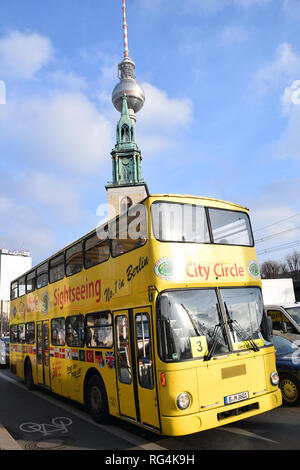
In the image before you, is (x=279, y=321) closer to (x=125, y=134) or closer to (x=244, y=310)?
(x=244, y=310)

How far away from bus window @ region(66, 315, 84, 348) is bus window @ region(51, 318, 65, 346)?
398 millimetres

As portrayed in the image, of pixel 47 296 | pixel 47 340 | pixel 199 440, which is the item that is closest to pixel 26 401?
pixel 47 340

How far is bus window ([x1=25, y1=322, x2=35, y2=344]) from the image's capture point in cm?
1202

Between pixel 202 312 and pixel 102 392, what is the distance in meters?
3.18

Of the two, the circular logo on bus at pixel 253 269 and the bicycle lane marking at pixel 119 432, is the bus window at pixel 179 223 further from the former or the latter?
the bicycle lane marking at pixel 119 432

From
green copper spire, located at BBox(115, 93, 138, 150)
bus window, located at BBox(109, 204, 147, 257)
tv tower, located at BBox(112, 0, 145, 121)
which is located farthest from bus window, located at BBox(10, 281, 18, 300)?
tv tower, located at BBox(112, 0, 145, 121)

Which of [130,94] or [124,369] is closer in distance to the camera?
[124,369]

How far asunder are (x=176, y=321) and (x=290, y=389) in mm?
3949

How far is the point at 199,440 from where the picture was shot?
5.81 m

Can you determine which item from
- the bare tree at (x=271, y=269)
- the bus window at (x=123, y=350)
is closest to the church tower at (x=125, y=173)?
the bare tree at (x=271, y=269)

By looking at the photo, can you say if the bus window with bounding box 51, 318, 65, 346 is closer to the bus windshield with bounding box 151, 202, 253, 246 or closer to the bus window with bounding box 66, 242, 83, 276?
the bus window with bounding box 66, 242, 83, 276

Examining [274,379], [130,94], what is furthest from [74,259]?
[130,94]

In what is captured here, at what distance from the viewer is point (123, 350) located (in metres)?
6.54

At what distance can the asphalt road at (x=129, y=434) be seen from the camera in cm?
563
